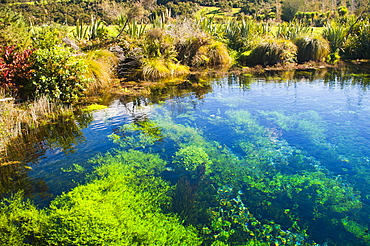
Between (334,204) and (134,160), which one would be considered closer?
(334,204)

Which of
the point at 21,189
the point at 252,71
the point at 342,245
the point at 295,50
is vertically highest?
the point at 295,50

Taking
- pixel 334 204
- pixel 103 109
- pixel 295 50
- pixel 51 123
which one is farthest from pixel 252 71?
pixel 334 204

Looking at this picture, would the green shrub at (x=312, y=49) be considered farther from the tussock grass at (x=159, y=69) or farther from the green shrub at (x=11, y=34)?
the green shrub at (x=11, y=34)

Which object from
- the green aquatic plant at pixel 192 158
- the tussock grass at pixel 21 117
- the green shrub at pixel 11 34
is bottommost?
the green aquatic plant at pixel 192 158

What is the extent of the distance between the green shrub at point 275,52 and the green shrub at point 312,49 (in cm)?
57

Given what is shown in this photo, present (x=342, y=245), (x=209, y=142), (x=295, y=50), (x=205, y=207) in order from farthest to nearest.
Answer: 1. (x=295, y=50)
2. (x=209, y=142)
3. (x=205, y=207)
4. (x=342, y=245)

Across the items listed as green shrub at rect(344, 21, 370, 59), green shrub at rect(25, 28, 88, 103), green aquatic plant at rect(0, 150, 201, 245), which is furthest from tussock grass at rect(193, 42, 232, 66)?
green aquatic plant at rect(0, 150, 201, 245)

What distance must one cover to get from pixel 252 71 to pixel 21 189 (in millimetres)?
15893

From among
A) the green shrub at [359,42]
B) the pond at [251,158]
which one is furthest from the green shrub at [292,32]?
the pond at [251,158]

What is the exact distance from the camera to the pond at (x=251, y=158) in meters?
3.89

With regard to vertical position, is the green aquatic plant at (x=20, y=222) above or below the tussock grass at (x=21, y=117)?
below

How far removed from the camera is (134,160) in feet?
19.1

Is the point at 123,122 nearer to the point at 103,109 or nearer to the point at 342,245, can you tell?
the point at 103,109

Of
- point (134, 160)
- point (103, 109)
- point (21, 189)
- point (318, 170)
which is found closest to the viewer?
point (21, 189)
